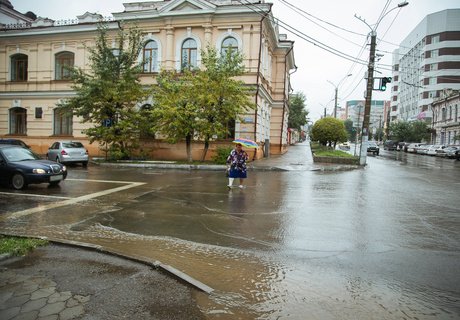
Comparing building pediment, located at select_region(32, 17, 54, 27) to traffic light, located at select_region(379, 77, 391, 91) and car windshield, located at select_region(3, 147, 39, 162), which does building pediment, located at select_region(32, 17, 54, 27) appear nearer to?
car windshield, located at select_region(3, 147, 39, 162)

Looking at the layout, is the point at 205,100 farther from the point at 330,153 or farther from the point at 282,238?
the point at 282,238

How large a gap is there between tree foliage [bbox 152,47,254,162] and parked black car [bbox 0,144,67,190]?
8670 mm

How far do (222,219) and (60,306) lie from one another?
4.54 meters

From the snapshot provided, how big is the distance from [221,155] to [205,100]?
3643 millimetres

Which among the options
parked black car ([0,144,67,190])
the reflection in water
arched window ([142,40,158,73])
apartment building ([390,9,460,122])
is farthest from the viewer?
apartment building ([390,9,460,122])

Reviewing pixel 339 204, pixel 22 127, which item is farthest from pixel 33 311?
pixel 22 127

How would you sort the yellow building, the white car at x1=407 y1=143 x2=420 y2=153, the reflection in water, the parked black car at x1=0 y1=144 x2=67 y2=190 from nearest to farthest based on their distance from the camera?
the reflection in water → the parked black car at x1=0 y1=144 x2=67 y2=190 → the yellow building → the white car at x1=407 y1=143 x2=420 y2=153

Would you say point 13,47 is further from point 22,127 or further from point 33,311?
point 33,311

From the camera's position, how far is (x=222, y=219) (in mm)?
7785

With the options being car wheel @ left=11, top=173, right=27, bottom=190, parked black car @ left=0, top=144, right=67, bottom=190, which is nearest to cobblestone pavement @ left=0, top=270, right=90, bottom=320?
parked black car @ left=0, top=144, right=67, bottom=190

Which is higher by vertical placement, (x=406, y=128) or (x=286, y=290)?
(x=406, y=128)

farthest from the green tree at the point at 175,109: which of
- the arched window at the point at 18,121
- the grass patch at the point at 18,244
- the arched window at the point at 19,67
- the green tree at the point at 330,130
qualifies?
the arched window at the point at 19,67

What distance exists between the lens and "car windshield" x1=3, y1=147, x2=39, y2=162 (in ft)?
38.2

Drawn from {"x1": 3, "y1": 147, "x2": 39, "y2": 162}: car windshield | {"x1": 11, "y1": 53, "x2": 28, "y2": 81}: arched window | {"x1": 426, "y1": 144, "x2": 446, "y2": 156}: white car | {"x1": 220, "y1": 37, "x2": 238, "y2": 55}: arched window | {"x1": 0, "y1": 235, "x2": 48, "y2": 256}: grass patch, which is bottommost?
{"x1": 0, "y1": 235, "x2": 48, "y2": 256}: grass patch
